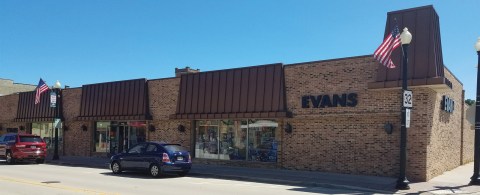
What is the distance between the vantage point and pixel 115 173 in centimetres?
1958

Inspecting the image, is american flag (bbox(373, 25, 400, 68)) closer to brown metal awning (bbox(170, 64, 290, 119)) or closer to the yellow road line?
brown metal awning (bbox(170, 64, 290, 119))

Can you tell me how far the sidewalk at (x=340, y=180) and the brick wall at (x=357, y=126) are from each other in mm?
615

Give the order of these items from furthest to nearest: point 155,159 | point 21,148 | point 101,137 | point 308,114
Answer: point 101,137 → point 21,148 → point 308,114 → point 155,159

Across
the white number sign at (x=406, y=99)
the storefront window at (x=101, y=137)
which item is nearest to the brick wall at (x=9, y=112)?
the storefront window at (x=101, y=137)

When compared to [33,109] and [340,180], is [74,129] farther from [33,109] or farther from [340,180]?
[340,180]

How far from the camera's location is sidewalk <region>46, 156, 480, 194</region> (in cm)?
1449

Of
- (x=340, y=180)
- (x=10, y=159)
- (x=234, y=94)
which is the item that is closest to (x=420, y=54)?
(x=340, y=180)

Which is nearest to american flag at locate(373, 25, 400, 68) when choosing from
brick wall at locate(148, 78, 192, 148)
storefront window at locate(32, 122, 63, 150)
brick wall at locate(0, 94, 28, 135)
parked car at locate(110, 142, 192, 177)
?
parked car at locate(110, 142, 192, 177)

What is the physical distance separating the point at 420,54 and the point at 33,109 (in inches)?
1095

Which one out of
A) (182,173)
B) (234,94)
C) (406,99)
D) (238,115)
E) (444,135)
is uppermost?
(234,94)

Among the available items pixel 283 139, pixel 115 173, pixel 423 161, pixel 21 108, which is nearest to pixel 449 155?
pixel 423 161

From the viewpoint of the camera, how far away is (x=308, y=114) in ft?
64.7

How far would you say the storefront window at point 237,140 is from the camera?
21.3 metres

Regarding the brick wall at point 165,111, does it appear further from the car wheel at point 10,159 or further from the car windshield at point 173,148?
the car wheel at point 10,159
